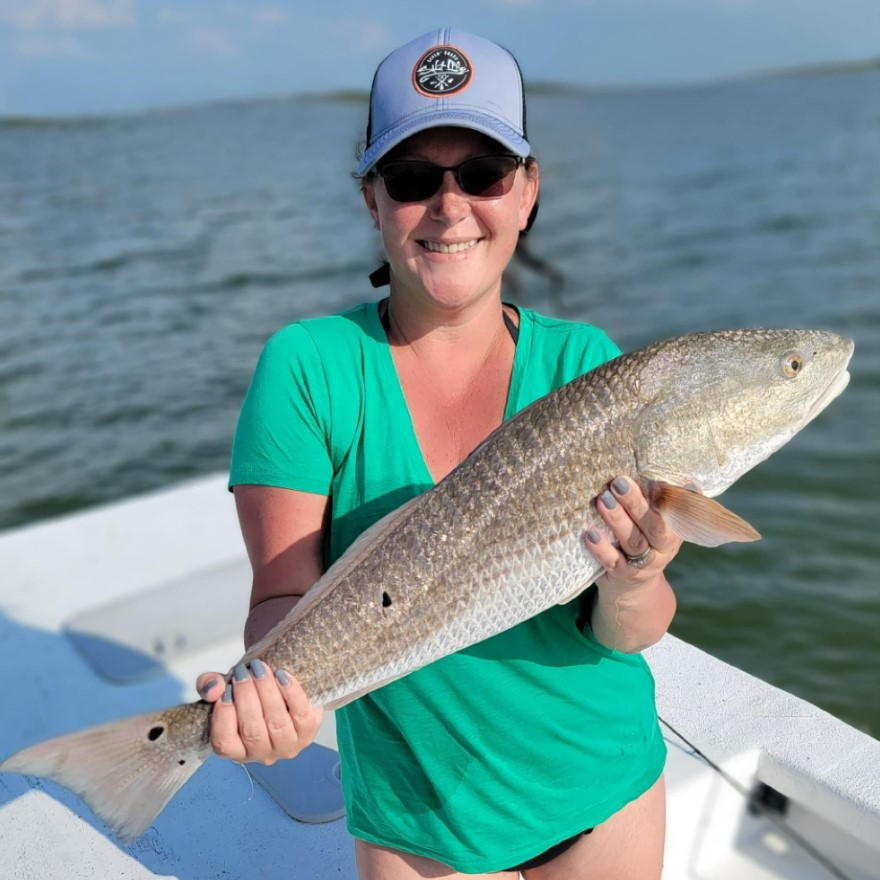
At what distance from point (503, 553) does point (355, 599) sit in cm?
35

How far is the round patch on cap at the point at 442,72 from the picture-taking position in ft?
7.20

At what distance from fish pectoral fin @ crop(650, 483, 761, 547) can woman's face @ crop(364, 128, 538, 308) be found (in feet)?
2.22

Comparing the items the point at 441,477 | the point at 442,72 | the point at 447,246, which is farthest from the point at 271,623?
the point at 442,72

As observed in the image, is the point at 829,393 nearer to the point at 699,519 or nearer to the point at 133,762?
the point at 699,519

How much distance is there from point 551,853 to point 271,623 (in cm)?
93

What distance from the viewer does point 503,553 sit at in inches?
86.7

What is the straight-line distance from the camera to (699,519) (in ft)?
6.82

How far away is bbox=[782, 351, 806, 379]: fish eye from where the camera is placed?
235 centimetres

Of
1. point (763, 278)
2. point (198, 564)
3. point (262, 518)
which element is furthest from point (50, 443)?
point (763, 278)

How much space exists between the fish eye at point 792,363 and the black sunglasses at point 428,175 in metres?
0.82

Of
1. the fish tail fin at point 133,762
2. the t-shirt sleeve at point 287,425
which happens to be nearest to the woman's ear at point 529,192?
the t-shirt sleeve at point 287,425

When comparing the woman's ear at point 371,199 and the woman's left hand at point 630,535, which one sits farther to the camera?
the woman's ear at point 371,199

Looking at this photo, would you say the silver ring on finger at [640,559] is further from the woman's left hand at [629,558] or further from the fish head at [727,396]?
the fish head at [727,396]

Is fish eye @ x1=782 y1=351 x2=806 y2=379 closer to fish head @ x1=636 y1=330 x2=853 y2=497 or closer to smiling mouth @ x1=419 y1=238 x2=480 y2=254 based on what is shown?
fish head @ x1=636 y1=330 x2=853 y2=497
